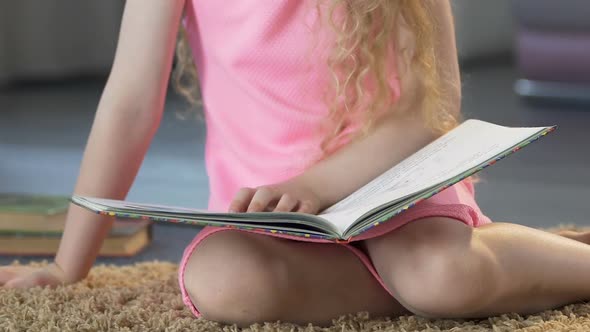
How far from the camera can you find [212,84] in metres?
1.16

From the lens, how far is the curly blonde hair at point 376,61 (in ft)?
3.42

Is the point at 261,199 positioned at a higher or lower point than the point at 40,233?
higher

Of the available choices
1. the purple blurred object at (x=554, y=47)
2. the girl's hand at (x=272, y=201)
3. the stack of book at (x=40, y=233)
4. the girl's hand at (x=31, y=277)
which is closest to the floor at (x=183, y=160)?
the stack of book at (x=40, y=233)

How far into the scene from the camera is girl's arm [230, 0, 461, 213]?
3.16ft

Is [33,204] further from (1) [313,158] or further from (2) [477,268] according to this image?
(2) [477,268]

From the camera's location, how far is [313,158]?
3.52 ft

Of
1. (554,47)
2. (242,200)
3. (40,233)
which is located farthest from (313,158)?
(554,47)

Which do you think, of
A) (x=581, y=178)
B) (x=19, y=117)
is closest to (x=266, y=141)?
(x=581, y=178)

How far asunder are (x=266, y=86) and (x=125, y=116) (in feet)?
0.53

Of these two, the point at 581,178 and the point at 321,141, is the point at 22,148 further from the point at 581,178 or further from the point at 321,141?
the point at 321,141

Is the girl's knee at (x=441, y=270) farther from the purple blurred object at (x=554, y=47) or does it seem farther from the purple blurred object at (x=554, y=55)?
the purple blurred object at (x=554, y=55)

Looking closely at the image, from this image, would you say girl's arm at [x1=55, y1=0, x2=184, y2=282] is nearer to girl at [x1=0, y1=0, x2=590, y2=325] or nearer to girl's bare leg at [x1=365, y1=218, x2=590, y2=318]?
girl at [x1=0, y1=0, x2=590, y2=325]

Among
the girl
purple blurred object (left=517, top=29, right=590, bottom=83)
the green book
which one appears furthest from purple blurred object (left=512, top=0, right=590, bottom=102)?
the girl

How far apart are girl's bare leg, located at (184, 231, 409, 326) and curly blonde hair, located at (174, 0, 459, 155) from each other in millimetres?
153
